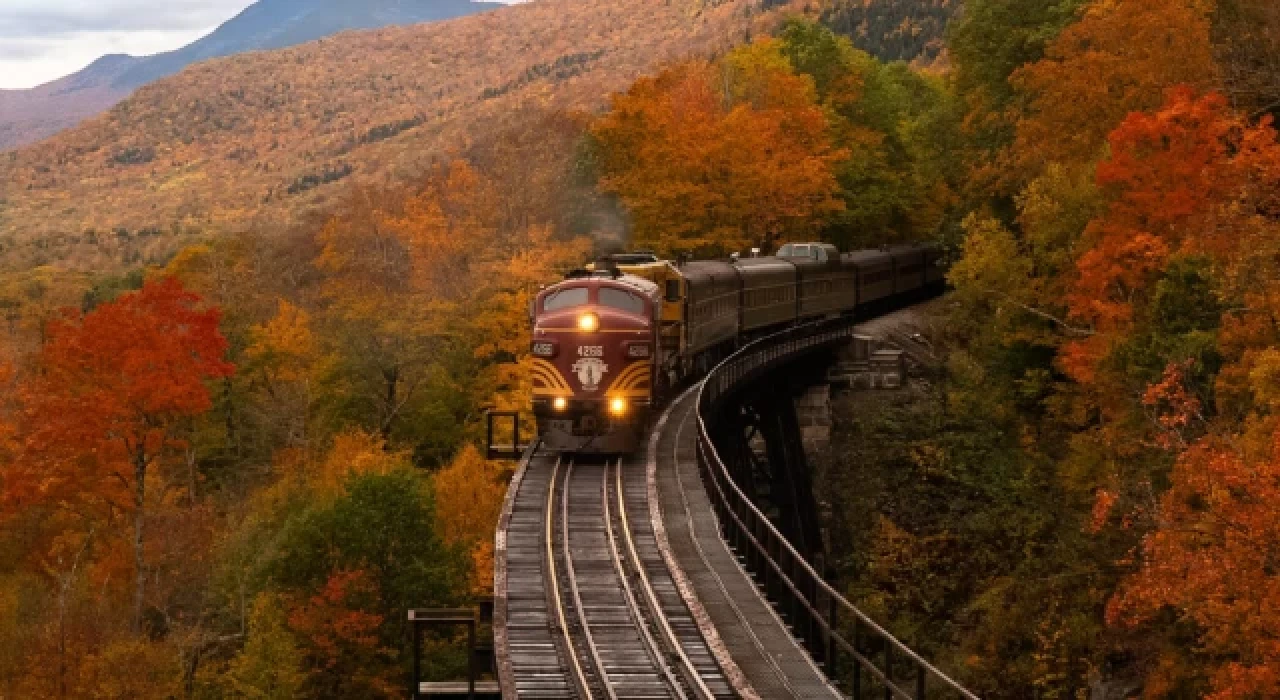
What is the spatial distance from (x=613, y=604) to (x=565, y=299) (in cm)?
986

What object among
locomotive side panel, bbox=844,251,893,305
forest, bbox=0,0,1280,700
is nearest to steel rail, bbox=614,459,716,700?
forest, bbox=0,0,1280,700

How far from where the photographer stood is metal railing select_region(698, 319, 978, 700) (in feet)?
49.1

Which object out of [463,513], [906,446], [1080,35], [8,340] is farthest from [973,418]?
[8,340]

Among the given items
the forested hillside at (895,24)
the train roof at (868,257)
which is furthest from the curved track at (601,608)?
the forested hillside at (895,24)

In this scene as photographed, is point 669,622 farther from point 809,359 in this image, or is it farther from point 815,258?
point 815,258

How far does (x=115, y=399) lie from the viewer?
37.0m

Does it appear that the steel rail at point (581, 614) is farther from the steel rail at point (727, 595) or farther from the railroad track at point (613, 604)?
the steel rail at point (727, 595)

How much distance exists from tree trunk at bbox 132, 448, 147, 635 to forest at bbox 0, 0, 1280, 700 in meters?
0.20

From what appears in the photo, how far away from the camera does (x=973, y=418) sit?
45031mm

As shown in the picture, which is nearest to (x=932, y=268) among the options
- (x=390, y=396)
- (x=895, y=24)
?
(x=390, y=396)

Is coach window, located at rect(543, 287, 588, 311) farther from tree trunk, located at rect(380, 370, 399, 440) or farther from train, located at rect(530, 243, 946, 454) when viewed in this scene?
tree trunk, located at rect(380, 370, 399, 440)

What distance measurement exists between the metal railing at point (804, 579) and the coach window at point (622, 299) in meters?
2.76

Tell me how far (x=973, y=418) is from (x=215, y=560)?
24.9 m

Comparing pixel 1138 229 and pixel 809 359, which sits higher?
pixel 1138 229
